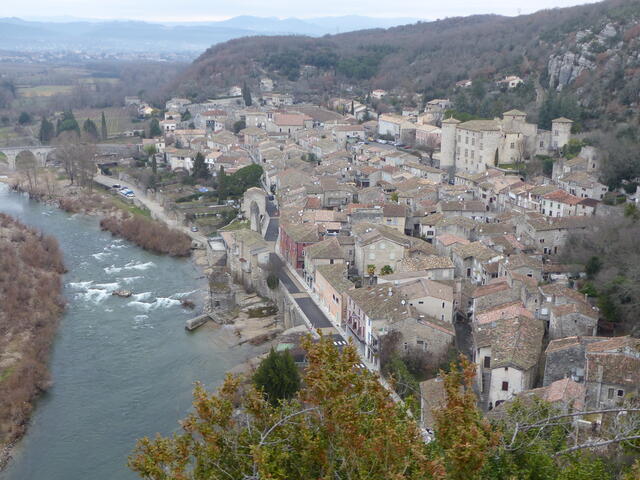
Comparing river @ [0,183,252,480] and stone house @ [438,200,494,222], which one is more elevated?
stone house @ [438,200,494,222]

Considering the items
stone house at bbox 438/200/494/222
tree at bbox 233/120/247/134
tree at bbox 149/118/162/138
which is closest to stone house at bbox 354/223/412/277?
stone house at bbox 438/200/494/222

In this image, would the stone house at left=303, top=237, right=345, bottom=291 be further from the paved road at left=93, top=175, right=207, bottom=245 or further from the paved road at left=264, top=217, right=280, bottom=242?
the paved road at left=93, top=175, right=207, bottom=245

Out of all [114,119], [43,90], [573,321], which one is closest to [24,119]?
[114,119]

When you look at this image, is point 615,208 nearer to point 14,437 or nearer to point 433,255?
point 433,255

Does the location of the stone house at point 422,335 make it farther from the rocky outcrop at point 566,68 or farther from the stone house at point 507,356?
the rocky outcrop at point 566,68

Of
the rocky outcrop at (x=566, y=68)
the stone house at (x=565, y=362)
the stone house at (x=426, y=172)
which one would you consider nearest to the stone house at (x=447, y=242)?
the stone house at (x=426, y=172)

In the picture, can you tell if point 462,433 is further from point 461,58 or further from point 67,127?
point 461,58
